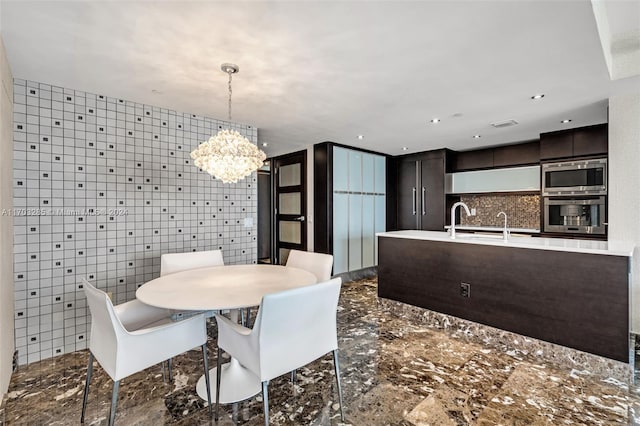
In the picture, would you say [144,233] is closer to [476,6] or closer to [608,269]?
[476,6]

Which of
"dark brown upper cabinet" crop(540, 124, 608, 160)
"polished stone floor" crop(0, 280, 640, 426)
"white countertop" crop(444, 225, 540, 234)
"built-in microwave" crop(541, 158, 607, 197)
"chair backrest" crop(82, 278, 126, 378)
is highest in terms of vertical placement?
"dark brown upper cabinet" crop(540, 124, 608, 160)

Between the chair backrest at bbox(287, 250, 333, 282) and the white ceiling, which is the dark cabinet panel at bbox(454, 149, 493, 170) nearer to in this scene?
the white ceiling

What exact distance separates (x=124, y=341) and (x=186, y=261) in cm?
122

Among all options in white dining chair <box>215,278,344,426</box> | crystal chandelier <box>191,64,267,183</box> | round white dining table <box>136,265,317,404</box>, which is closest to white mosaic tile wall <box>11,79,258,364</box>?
round white dining table <box>136,265,317,404</box>

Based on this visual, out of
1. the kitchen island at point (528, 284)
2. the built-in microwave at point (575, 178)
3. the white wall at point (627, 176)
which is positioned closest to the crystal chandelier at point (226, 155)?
the kitchen island at point (528, 284)

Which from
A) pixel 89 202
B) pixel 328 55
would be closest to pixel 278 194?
pixel 89 202

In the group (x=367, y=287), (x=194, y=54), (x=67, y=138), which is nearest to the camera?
(x=194, y=54)

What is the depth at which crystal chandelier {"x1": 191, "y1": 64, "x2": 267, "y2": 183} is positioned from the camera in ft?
7.30

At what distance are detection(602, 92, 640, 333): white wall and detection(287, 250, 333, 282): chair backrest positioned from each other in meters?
2.81

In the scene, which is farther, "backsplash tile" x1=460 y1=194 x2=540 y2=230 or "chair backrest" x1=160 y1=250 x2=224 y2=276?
"backsplash tile" x1=460 y1=194 x2=540 y2=230

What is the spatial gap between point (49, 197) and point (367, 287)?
3975 millimetres

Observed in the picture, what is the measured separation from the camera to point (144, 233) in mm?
3061

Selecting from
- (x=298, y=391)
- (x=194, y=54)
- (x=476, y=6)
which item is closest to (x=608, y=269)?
(x=476, y=6)

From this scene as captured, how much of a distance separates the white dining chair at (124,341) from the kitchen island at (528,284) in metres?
2.34
